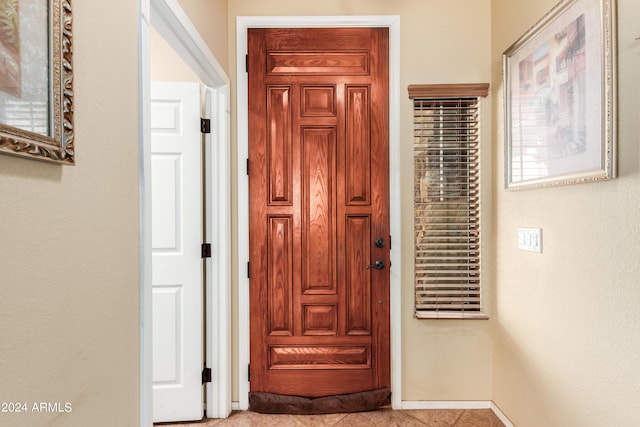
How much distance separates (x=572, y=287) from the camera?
137cm

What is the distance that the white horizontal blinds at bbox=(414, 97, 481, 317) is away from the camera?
203 cm

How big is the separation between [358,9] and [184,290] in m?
2.05

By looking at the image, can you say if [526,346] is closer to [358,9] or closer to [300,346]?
[300,346]

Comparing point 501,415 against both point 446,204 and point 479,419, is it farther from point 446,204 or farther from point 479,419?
point 446,204

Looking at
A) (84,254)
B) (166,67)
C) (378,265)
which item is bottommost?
(378,265)

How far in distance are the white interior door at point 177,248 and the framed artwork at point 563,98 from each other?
1.82 m

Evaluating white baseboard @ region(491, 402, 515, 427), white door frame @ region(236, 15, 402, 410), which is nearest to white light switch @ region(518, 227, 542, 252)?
white door frame @ region(236, 15, 402, 410)

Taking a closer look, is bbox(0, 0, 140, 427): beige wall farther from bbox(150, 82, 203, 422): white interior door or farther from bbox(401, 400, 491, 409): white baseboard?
bbox(401, 400, 491, 409): white baseboard

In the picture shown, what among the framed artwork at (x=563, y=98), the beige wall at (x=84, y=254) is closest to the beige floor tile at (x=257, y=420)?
the beige wall at (x=84, y=254)

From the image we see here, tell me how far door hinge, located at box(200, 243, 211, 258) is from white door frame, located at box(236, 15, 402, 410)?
19 cm

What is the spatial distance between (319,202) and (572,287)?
1331mm

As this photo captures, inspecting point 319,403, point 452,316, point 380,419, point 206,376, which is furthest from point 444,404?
point 206,376

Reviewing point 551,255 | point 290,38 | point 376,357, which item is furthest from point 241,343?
point 290,38

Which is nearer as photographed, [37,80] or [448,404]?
[37,80]
